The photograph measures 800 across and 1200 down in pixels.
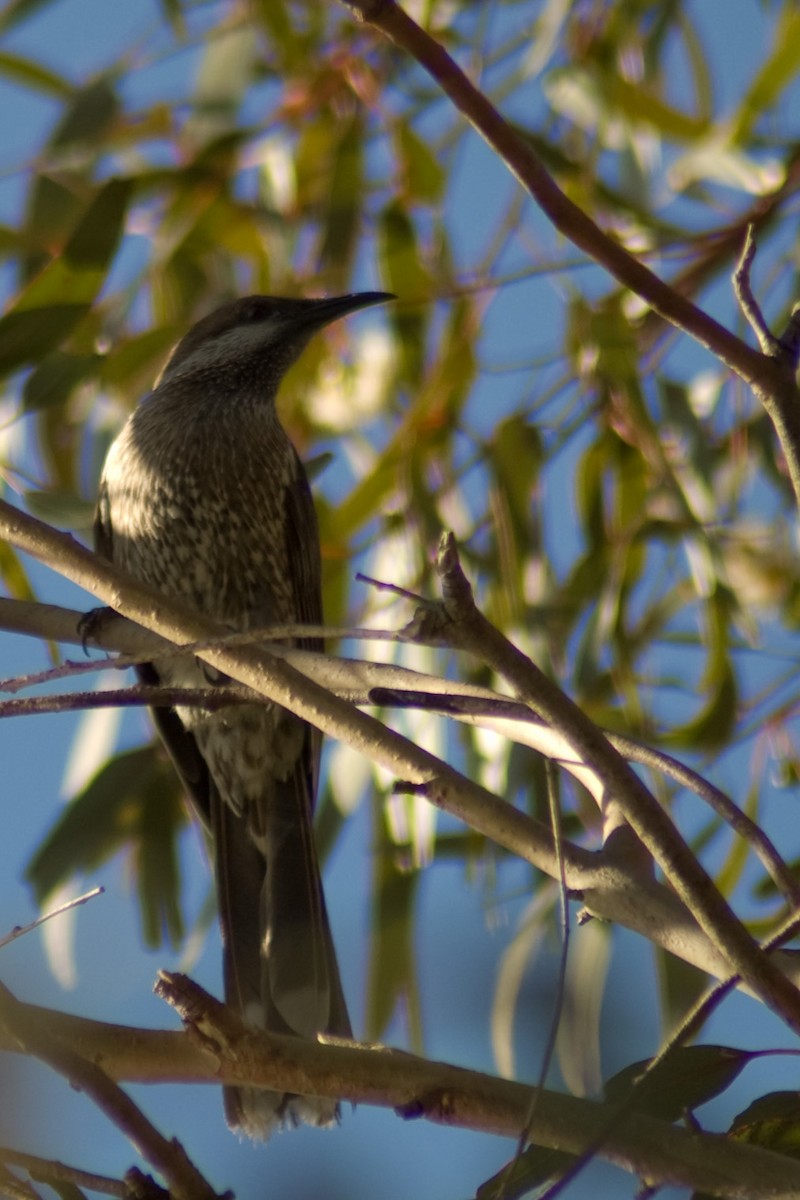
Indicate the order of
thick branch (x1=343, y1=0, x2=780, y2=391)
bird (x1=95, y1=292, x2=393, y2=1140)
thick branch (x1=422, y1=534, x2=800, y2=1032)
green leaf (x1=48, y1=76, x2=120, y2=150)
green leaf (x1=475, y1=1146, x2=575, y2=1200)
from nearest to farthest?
thick branch (x1=422, y1=534, x2=800, y2=1032)
green leaf (x1=475, y1=1146, x2=575, y2=1200)
thick branch (x1=343, y1=0, x2=780, y2=391)
bird (x1=95, y1=292, x2=393, y2=1140)
green leaf (x1=48, y1=76, x2=120, y2=150)

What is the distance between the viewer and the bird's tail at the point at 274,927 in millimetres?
2547

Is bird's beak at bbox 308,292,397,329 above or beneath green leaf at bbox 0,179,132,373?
above

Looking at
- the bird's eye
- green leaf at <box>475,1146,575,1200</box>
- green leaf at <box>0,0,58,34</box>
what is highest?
green leaf at <box>0,0,58,34</box>

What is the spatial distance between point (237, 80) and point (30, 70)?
0.42 metres

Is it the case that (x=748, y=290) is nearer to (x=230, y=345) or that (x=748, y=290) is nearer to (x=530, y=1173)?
(x=530, y=1173)

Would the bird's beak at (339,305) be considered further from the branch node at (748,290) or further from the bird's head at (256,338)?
the branch node at (748,290)

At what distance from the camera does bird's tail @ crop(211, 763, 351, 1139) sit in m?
2.55

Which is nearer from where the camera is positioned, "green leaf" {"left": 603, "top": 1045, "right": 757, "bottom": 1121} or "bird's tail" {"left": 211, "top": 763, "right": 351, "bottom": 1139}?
"green leaf" {"left": 603, "top": 1045, "right": 757, "bottom": 1121}

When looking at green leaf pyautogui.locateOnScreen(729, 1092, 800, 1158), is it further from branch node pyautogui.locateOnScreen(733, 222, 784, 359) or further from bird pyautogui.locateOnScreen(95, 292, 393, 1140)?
bird pyautogui.locateOnScreen(95, 292, 393, 1140)

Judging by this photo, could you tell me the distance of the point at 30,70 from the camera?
3.30m

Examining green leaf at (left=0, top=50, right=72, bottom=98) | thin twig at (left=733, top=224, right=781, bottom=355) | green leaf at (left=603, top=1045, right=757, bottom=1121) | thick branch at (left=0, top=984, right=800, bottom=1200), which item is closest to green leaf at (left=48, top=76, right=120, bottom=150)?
green leaf at (left=0, top=50, right=72, bottom=98)

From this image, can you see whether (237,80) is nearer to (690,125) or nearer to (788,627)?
(690,125)

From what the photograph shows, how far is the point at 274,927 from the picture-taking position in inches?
109

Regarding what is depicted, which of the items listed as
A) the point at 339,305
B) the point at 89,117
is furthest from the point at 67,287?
the point at 339,305
